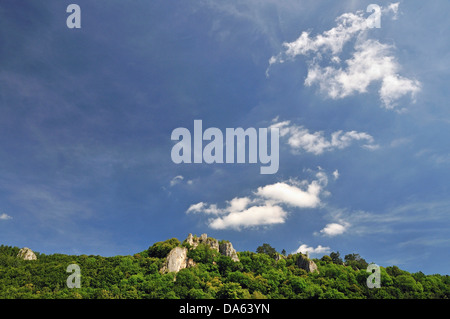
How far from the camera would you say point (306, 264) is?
107875 mm

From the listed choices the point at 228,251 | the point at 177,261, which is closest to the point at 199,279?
the point at 177,261

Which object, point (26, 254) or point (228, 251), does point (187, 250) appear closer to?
point (228, 251)

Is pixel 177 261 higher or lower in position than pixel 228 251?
lower

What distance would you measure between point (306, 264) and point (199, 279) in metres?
43.2

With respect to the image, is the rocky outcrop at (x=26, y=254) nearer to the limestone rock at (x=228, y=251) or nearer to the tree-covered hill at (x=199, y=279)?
the tree-covered hill at (x=199, y=279)

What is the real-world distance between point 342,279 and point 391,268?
29.9m

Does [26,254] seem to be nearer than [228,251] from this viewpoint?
No

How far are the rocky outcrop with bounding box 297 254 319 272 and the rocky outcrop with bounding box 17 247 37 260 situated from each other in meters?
102

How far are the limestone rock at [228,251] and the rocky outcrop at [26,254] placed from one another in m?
72.4

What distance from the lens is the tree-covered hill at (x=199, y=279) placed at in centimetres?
7825

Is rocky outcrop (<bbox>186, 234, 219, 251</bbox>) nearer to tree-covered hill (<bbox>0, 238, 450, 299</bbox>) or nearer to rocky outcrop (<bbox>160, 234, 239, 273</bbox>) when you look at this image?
rocky outcrop (<bbox>160, 234, 239, 273</bbox>)

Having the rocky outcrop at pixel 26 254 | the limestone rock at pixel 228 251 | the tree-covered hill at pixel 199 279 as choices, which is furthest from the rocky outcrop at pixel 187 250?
the rocky outcrop at pixel 26 254
